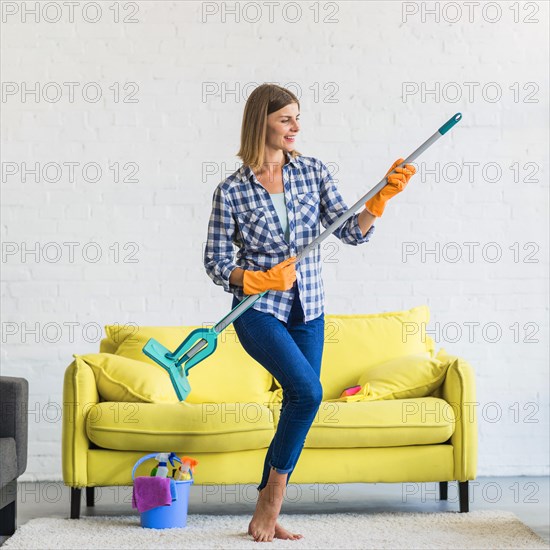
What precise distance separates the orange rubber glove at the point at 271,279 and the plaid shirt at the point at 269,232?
60 millimetres

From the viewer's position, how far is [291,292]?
10.1 feet

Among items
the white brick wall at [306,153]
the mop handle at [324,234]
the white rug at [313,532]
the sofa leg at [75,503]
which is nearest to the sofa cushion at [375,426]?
the white rug at [313,532]

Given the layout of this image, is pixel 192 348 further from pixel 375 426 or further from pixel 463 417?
pixel 463 417

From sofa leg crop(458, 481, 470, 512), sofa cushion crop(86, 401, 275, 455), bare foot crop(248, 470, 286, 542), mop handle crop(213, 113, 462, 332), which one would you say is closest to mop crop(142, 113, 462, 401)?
mop handle crop(213, 113, 462, 332)

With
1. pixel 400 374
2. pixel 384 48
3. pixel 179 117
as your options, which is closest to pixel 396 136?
pixel 384 48

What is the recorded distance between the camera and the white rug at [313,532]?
3.05 meters

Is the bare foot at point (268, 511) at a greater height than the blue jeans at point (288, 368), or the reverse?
the blue jeans at point (288, 368)

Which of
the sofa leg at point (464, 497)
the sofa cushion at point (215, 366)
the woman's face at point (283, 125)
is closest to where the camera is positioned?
the woman's face at point (283, 125)

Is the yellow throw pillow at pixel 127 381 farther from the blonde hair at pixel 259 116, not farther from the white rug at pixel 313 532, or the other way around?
the blonde hair at pixel 259 116

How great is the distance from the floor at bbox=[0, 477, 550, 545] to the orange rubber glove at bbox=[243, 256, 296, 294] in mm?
910

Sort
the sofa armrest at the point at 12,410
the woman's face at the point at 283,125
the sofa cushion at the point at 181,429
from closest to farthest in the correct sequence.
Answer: the woman's face at the point at 283,125, the sofa armrest at the point at 12,410, the sofa cushion at the point at 181,429

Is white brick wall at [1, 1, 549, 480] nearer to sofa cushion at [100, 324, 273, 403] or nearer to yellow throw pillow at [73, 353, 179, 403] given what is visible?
sofa cushion at [100, 324, 273, 403]

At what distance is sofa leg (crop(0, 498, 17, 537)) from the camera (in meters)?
3.24

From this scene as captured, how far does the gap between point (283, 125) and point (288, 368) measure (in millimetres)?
787
